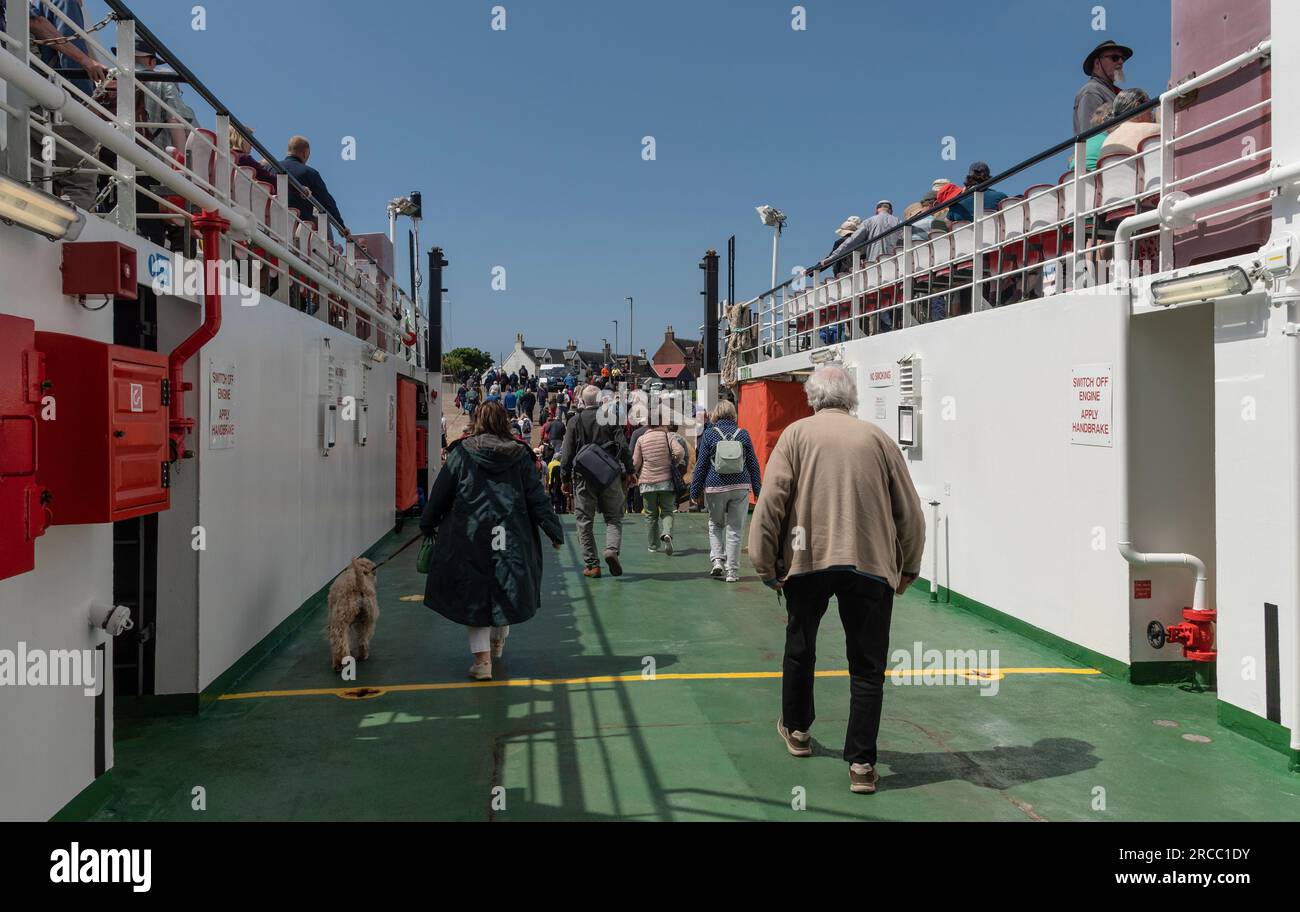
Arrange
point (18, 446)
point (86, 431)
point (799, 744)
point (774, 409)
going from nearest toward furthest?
point (18, 446), point (86, 431), point (799, 744), point (774, 409)

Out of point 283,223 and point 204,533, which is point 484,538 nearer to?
point 204,533

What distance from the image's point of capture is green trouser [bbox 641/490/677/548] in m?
10.7

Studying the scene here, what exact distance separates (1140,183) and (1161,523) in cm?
231

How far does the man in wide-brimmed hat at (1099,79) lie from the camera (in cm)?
754

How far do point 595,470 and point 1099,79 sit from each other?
5.77m

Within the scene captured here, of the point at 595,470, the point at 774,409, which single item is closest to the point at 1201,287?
the point at 595,470

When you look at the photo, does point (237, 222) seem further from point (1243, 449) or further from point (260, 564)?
point (1243, 449)

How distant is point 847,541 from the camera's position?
4.06 meters

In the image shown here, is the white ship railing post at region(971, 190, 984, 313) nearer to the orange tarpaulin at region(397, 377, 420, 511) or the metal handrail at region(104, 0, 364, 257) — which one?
the metal handrail at region(104, 0, 364, 257)

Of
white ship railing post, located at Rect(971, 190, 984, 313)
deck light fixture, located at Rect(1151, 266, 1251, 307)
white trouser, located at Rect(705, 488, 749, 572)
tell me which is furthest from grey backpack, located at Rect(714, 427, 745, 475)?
deck light fixture, located at Rect(1151, 266, 1251, 307)

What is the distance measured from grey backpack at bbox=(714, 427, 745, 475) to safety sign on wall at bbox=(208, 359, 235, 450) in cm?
505

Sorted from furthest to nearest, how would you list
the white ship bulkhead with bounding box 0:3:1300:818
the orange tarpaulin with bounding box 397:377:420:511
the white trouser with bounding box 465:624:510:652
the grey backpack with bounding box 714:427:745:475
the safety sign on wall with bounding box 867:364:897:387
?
the orange tarpaulin with bounding box 397:377:420:511 → the safety sign on wall with bounding box 867:364:897:387 → the grey backpack with bounding box 714:427:745:475 → the white trouser with bounding box 465:624:510:652 → the white ship bulkhead with bounding box 0:3:1300:818

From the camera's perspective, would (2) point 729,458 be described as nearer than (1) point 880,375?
Yes
